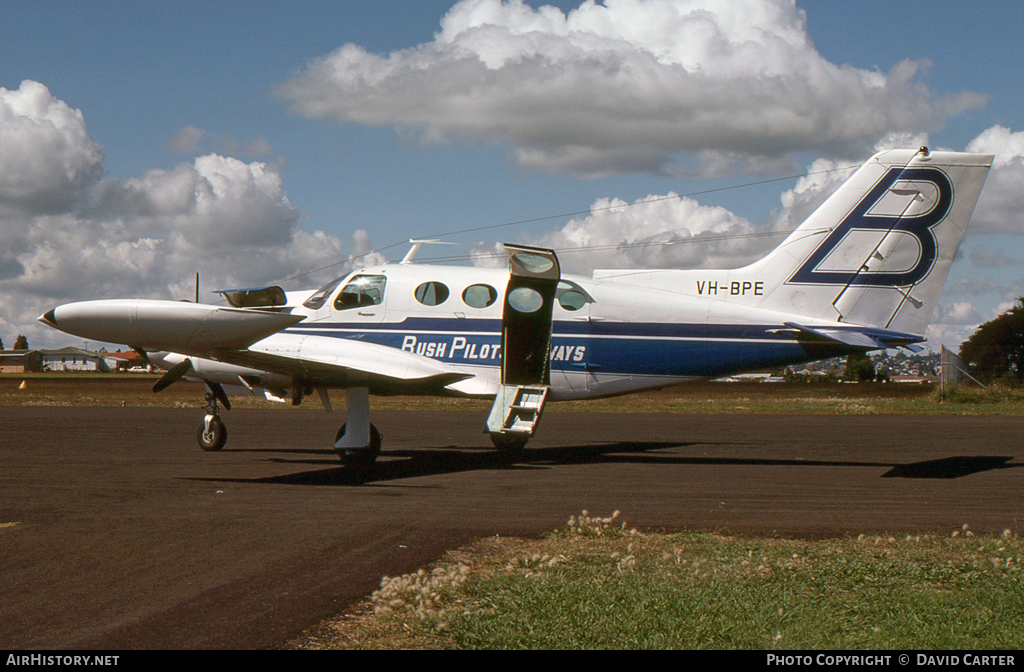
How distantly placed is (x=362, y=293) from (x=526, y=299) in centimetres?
322

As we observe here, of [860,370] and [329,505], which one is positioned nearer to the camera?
[329,505]

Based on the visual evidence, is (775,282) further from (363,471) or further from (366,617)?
(366,617)

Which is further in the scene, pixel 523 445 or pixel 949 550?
pixel 523 445

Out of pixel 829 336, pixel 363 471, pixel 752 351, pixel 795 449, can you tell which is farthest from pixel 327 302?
pixel 795 449

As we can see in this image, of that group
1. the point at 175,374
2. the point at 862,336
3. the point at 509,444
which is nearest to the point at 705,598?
the point at 862,336

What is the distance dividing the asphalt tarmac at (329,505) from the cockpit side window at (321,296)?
2.96 m

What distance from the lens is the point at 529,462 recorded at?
50.5 ft

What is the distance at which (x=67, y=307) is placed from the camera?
36.5 ft

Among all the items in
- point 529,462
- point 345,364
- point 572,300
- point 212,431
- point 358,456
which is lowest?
point 529,462

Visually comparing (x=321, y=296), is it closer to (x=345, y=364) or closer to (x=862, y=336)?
(x=345, y=364)

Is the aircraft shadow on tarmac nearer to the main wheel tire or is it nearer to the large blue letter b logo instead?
the main wheel tire

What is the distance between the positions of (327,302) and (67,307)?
5.27 meters

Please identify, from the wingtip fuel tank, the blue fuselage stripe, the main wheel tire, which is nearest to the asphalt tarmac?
the main wheel tire
